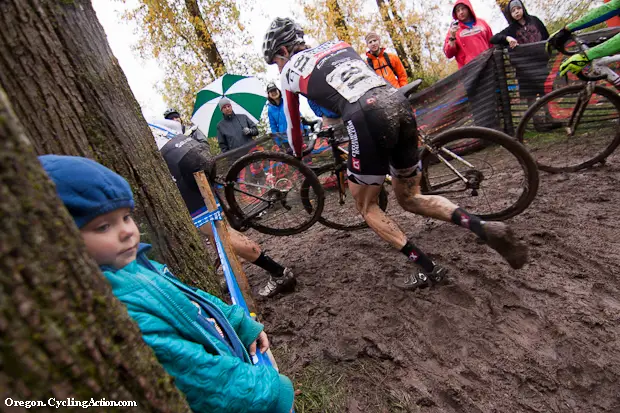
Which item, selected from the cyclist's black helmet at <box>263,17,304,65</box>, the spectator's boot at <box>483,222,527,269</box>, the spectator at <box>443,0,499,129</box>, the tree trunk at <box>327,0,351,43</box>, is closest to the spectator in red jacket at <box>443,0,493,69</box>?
the spectator at <box>443,0,499,129</box>

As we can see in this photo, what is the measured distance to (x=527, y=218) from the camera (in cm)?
325

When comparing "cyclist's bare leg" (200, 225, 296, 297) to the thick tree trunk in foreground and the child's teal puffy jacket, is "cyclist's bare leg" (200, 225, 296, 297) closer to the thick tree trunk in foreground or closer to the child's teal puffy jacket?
the child's teal puffy jacket

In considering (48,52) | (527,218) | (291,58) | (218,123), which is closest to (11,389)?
(48,52)

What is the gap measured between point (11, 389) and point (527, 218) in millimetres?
3673

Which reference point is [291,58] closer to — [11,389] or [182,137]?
[182,137]

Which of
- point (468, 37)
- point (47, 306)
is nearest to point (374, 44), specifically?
point (468, 37)

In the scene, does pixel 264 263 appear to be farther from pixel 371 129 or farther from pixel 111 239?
pixel 111 239

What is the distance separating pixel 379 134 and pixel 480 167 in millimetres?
1400

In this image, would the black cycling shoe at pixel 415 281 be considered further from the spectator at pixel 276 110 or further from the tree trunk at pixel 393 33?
the tree trunk at pixel 393 33

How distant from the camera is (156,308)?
3.28 feet

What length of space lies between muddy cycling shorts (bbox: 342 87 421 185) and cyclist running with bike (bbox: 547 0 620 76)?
2.29 meters

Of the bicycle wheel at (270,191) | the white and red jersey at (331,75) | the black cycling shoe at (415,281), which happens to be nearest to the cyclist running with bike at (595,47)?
the white and red jersey at (331,75)

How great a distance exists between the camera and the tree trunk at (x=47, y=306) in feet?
1.62

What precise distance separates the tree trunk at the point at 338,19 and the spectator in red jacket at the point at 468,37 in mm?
5411
